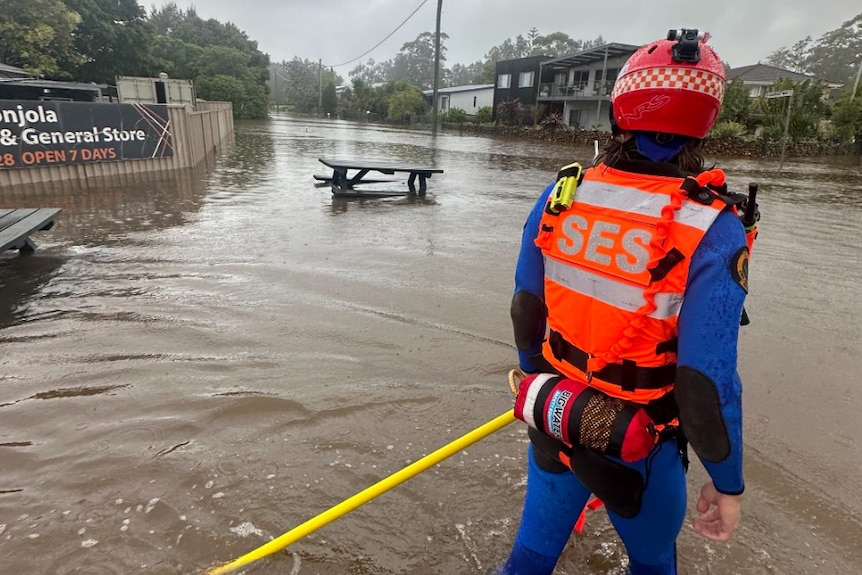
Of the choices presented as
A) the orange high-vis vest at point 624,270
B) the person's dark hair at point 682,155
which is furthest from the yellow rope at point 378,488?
the person's dark hair at point 682,155

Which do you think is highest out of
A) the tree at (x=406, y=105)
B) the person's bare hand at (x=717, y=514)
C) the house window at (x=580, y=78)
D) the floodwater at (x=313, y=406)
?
the house window at (x=580, y=78)

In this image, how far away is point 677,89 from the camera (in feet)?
4.43

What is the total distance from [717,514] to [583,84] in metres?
41.5

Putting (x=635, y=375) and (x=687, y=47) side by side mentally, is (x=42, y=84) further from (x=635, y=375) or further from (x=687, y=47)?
(x=635, y=375)

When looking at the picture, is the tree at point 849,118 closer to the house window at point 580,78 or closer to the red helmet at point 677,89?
the house window at point 580,78

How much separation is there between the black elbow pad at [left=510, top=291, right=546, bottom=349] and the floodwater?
1164 mm

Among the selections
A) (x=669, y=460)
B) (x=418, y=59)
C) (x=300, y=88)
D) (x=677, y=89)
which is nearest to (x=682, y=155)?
(x=677, y=89)

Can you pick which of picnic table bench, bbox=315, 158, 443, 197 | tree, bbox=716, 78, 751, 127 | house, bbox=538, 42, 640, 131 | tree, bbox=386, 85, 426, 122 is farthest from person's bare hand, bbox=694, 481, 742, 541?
tree, bbox=386, 85, 426, 122

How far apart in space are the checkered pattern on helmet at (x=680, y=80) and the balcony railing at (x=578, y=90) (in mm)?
34392

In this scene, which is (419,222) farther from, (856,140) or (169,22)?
(169,22)

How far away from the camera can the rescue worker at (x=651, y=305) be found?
1.25 metres

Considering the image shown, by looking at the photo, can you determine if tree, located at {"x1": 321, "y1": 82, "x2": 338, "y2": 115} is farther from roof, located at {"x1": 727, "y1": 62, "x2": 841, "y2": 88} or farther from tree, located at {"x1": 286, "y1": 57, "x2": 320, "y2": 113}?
roof, located at {"x1": 727, "y1": 62, "x2": 841, "y2": 88}

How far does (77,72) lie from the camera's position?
40000mm

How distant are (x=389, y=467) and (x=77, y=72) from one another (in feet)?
160
